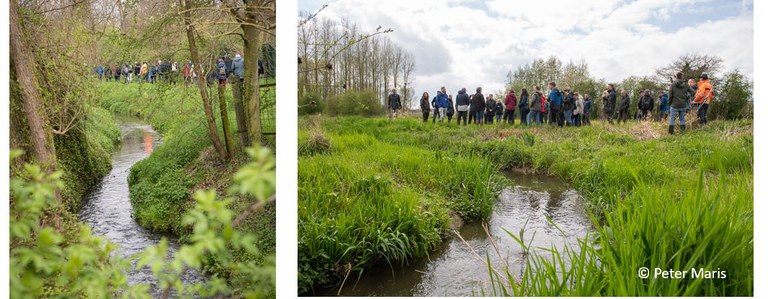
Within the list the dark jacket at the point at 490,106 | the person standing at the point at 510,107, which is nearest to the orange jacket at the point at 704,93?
the person standing at the point at 510,107

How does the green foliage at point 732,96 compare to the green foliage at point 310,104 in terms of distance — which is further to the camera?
the green foliage at point 310,104

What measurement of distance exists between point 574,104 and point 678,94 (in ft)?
6.54

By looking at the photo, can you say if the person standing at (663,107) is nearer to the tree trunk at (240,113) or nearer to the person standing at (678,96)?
the person standing at (678,96)

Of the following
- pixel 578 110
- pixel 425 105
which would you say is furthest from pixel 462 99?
→ pixel 578 110

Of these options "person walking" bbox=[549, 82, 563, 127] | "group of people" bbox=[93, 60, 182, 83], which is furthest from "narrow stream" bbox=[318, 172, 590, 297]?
"group of people" bbox=[93, 60, 182, 83]

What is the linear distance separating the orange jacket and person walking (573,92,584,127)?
1491mm

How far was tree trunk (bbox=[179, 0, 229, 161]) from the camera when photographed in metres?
3.03

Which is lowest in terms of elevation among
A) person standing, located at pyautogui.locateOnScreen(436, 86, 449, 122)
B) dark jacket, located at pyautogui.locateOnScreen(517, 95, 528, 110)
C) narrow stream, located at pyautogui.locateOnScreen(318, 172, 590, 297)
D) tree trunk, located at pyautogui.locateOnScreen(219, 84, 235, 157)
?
narrow stream, located at pyautogui.locateOnScreen(318, 172, 590, 297)

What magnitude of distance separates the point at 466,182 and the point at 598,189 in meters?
1.07

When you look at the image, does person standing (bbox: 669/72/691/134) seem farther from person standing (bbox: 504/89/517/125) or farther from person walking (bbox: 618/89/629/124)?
person standing (bbox: 504/89/517/125)

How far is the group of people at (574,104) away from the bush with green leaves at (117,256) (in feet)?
8.11

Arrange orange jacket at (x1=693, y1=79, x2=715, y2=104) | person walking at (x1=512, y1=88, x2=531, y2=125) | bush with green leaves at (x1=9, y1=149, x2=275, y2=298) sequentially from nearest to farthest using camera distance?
bush with green leaves at (x1=9, y1=149, x2=275, y2=298), orange jacket at (x1=693, y1=79, x2=715, y2=104), person walking at (x1=512, y1=88, x2=531, y2=125)

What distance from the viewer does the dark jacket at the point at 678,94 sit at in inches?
111
